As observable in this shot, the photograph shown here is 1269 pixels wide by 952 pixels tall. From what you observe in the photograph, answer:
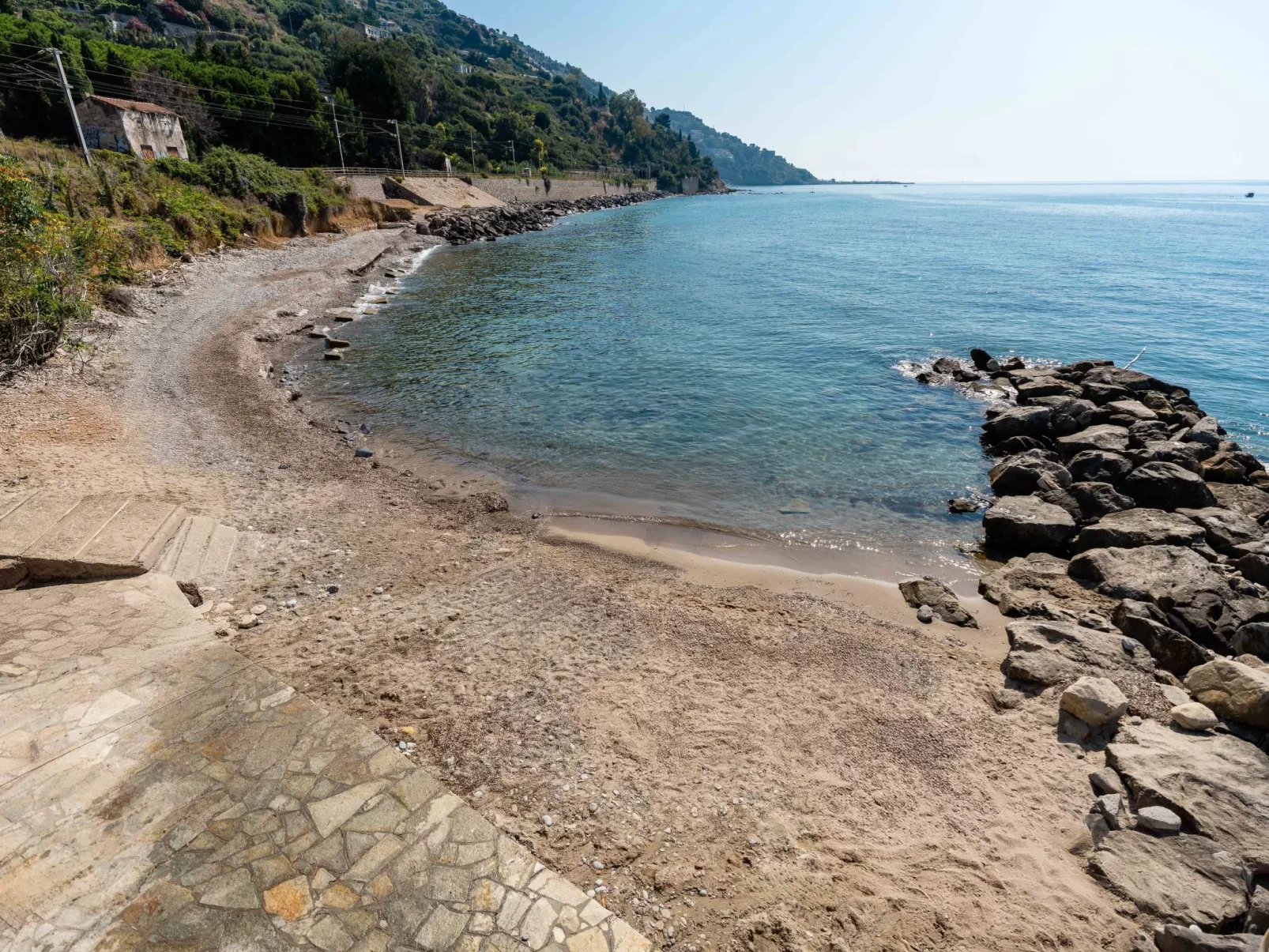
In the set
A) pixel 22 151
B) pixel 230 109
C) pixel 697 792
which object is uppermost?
pixel 230 109

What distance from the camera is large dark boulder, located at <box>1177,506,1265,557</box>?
12.8 metres

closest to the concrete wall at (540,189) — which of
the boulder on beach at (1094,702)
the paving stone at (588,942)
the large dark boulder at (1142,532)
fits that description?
the large dark boulder at (1142,532)

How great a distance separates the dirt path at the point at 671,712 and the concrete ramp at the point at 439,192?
2709 inches

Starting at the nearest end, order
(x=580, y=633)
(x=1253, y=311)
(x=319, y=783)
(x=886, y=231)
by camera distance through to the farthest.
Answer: (x=319, y=783), (x=580, y=633), (x=1253, y=311), (x=886, y=231)

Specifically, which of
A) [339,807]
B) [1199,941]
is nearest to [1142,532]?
[1199,941]

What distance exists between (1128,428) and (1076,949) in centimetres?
1783

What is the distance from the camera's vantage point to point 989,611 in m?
11.2

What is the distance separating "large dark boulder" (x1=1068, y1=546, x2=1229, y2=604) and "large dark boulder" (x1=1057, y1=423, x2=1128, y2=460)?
6.14 metres

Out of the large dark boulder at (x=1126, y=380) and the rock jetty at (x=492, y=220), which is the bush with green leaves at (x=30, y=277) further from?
the rock jetty at (x=492, y=220)

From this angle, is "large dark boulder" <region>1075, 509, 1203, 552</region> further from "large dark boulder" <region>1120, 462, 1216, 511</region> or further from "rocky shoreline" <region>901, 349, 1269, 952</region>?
"large dark boulder" <region>1120, 462, 1216, 511</region>

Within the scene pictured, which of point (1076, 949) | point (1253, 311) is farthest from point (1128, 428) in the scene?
point (1253, 311)

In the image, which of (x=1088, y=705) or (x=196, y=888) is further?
(x=1088, y=705)

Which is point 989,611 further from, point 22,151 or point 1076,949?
point 22,151

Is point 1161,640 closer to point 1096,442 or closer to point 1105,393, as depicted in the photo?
point 1096,442
